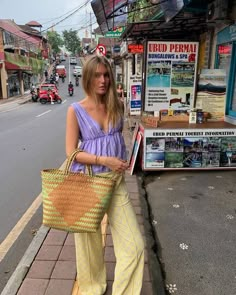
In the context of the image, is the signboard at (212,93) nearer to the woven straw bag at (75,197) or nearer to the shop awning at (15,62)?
the woven straw bag at (75,197)

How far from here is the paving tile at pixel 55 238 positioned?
3307 millimetres

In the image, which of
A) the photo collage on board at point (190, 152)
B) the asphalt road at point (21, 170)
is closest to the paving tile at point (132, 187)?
the photo collage on board at point (190, 152)

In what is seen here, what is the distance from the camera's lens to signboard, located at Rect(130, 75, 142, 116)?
10781mm

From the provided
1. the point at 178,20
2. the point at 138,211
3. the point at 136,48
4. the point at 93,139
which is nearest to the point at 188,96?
the point at 178,20

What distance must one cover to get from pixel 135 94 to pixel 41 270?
29.0ft

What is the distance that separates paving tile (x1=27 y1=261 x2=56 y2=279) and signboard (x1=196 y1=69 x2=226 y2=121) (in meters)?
4.05

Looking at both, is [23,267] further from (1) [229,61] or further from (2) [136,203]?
(1) [229,61]

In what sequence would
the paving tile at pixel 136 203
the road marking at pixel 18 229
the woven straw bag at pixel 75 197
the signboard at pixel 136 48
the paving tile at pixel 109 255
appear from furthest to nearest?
the signboard at pixel 136 48 → the paving tile at pixel 136 203 → the road marking at pixel 18 229 → the paving tile at pixel 109 255 → the woven straw bag at pixel 75 197

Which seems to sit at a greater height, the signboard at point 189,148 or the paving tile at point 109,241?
the signboard at point 189,148

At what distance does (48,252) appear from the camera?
3.13m

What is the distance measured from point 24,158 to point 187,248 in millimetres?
5262

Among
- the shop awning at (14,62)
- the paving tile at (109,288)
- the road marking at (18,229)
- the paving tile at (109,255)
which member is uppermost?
the shop awning at (14,62)

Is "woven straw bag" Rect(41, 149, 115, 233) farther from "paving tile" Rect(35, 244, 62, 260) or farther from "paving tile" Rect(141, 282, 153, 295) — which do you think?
"paving tile" Rect(35, 244, 62, 260)

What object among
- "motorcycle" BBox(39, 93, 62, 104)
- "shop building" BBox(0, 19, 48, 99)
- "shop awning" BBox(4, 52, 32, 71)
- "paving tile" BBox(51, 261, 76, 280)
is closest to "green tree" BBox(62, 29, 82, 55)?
"shop building" BBox(0, 19, 48, 99)
